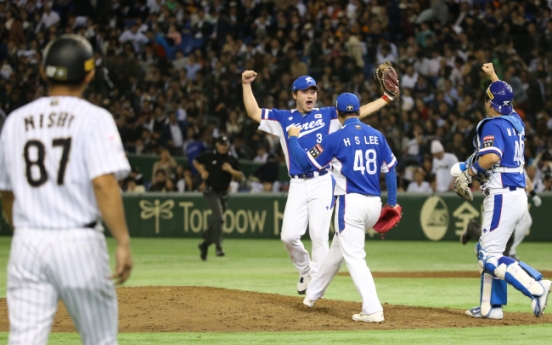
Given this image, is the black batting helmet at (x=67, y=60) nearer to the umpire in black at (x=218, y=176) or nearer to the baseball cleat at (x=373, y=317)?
the baseball cleat at (x=373, y=317)

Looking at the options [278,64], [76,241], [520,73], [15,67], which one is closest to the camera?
[76,241]

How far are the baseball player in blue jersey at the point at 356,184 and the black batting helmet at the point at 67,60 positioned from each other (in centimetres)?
439

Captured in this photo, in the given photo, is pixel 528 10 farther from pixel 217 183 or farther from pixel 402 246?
pixel 217 183

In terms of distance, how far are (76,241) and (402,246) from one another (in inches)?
633

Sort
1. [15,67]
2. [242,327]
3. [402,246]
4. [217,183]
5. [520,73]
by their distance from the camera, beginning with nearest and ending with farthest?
[242,327] → [217,183] → [402,246] → [520,73] → [15,67]

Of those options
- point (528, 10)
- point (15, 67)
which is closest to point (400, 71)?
point (528, 10)

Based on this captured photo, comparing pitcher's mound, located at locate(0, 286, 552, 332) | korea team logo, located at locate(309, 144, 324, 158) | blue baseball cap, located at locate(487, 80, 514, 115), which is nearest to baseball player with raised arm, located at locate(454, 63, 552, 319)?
blue baseball cap, located at locate(487, 80, 514, 115)

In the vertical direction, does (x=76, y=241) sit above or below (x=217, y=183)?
above

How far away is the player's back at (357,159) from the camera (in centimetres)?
883

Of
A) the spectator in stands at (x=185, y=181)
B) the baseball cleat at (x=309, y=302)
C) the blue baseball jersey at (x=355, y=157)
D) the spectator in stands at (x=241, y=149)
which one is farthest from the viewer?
the spectator in stands at (x=241, y=149)

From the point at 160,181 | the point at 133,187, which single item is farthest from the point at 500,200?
the point at 133,187

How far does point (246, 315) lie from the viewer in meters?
9.19

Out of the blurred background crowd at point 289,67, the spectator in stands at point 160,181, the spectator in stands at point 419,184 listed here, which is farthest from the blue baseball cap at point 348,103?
the spectator in stands at point 160,181

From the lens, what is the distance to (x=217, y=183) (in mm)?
17297
